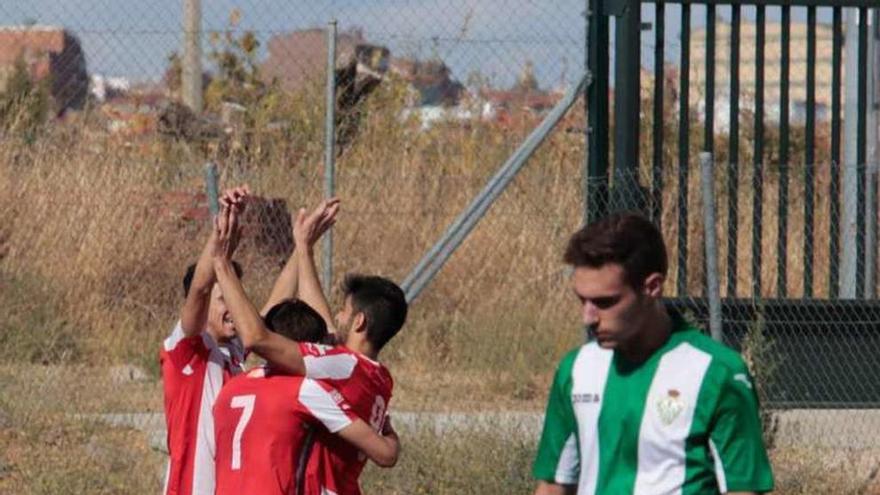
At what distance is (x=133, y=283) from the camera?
11.5 metres

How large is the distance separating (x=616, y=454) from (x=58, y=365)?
7.00 meters

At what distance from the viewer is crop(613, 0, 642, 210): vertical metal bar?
10000 mm

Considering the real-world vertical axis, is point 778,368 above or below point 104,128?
below

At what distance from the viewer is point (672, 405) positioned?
4.33m

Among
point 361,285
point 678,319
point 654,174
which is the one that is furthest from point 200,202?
point 678,319

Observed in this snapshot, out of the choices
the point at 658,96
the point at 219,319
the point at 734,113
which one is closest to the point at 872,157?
the point at 734,113

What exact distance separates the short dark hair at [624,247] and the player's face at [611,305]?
21mm

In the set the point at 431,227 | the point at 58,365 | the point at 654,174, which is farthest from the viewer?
the point at 431,227

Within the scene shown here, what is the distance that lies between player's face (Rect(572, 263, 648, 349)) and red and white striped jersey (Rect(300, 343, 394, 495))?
63.3 inches

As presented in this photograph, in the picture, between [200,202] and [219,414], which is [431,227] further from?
[219,414]

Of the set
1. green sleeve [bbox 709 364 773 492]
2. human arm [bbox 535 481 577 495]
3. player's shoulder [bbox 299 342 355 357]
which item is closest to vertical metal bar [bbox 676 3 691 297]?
player's shoulder [bbox 299 342 355 357]

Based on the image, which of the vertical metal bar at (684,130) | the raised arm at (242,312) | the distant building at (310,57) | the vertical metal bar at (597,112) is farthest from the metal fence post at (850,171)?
the raised arm at (242,312)

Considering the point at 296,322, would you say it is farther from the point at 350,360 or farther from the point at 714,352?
the point at 714,352

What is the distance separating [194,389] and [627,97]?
13.9 feet
